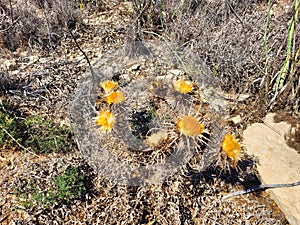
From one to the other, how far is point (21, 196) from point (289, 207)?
5.05ft

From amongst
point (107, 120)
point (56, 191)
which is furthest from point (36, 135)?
point (107, 120)

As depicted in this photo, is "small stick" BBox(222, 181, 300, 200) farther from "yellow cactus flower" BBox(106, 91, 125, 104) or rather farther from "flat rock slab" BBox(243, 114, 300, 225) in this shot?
"yellow cactus flower" BBox(106, 91, 125, 104)

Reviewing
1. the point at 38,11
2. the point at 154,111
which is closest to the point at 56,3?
the point at 38,11

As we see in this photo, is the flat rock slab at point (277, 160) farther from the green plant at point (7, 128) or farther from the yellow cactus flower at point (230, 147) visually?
the green plant at point (7, 128)

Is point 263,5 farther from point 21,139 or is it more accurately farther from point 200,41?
point 21,139

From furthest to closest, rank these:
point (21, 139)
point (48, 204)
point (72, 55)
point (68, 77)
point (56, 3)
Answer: point (56, 3)
point (72, 55)
point (68, 77)
point (21, 139)
point (48, 204)

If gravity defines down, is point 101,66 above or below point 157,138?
below

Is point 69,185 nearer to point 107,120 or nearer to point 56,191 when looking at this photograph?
point 56,191

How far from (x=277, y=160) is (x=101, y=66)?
150cm

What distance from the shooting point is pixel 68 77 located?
2664mm

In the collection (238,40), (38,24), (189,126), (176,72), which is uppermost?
(189,126)

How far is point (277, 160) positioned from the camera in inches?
85.0

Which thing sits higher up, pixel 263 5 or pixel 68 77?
pixel 263 5

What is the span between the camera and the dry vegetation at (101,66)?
6.08 ft
